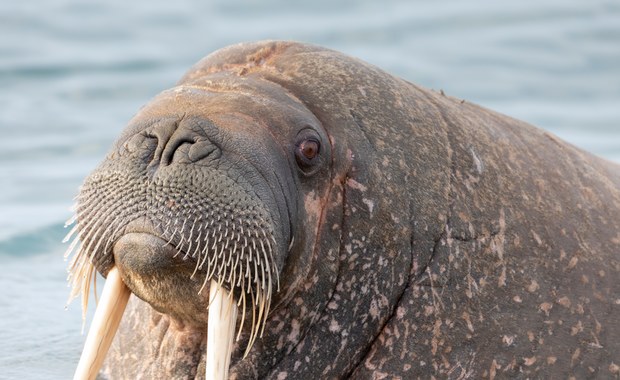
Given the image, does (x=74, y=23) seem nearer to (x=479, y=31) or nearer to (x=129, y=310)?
(x=479, y=31)

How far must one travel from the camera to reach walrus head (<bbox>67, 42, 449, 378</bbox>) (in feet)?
20.1

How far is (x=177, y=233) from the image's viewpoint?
6043 mm

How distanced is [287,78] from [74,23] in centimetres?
1375

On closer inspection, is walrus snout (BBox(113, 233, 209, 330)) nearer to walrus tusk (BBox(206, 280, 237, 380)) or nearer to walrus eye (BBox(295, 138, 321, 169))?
walrus tusk (BBox(206, 280, 237, 380))

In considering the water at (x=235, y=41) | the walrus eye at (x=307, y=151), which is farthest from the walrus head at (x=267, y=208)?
the water at (x=235, y=41)

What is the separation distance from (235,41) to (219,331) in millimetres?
13389

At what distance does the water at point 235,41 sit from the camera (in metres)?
15.4

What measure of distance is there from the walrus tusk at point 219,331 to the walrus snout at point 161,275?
125 mm

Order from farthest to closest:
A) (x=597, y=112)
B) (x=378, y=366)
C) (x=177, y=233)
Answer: (x=597, y=112), (x=378, y=366), (x=177, y=233)

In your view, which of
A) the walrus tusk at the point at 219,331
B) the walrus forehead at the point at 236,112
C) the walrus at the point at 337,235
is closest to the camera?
the walrus tusk at the point at 219,331

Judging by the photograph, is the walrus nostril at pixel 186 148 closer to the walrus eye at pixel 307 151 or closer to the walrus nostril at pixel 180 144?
the walrus nostril at pixel 180 144

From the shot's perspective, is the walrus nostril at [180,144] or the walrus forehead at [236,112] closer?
the walrus nostril at [180,144]

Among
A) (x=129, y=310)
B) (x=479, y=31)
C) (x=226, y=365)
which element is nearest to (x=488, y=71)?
(x=479, y=31)

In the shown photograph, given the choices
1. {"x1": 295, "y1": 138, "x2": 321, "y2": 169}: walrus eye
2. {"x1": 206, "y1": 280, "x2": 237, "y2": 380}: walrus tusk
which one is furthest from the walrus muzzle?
{"x1": 295, "y1": 138, "x2": 321, "y2": 169}: walrus eye
